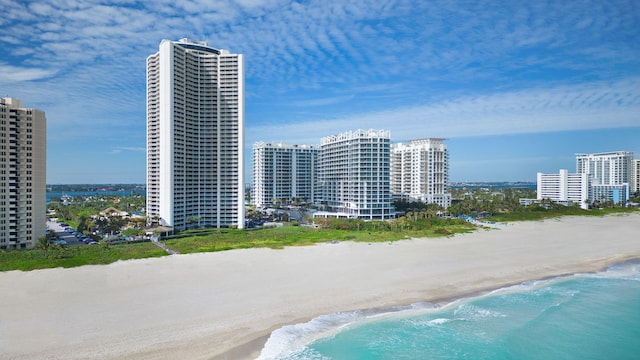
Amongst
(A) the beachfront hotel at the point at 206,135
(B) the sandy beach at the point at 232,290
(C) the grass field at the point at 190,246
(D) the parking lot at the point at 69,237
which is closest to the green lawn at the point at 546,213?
(C) the grass field at the point at 190,246

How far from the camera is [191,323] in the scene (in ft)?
60.2

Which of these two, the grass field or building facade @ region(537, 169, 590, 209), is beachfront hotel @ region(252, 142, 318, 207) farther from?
building facade @ region(537, 169, 590, 209)

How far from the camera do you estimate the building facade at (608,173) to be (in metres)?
110

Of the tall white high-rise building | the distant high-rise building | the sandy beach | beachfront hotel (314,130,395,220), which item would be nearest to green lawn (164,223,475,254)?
the sandy beach

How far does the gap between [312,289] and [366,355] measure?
7912 mm

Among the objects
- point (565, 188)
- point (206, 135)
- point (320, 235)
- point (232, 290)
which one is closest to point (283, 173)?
point (206, 135)

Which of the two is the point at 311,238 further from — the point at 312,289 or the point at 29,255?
the point at 29,255

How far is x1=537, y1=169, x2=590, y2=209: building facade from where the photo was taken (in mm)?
104312

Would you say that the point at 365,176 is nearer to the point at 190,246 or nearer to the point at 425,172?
the point at 425,172

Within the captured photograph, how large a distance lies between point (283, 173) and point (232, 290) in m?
73.6

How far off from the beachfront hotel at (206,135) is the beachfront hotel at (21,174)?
14.7 metres

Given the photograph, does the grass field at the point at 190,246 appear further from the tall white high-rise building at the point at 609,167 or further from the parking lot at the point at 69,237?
the tall white high-rise building at the point at 609,167

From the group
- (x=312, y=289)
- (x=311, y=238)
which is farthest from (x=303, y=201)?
(x=312, y=289)

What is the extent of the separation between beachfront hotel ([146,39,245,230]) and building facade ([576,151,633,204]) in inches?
3986
